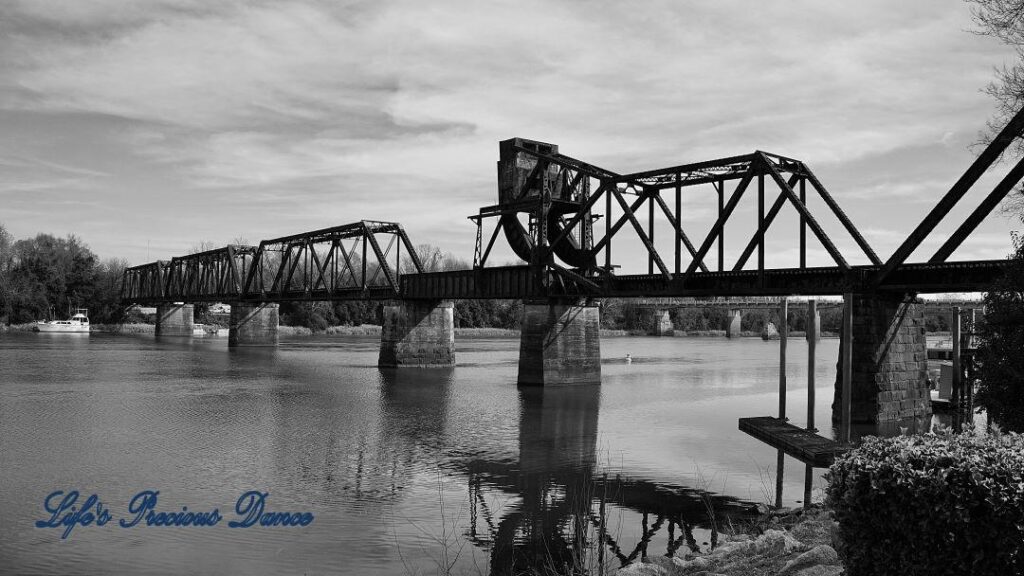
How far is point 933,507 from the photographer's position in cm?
743

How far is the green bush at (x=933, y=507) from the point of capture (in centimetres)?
724

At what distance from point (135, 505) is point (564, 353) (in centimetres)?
3170

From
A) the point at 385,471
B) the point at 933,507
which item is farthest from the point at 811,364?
the point at 933,507

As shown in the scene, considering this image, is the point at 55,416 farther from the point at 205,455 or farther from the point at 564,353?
the point at 564,353

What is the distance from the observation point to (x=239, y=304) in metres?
100

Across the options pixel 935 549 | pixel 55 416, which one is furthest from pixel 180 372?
pixel 935 549

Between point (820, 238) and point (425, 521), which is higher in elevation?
point (820, 238)

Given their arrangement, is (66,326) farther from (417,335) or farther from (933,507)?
(933,507)

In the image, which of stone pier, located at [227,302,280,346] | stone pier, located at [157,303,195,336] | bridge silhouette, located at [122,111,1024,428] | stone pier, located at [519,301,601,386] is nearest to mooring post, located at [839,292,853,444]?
bridge silhouette, located at [122,111,1024,428]

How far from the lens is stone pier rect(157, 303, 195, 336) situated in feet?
452

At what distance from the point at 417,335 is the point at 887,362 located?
38168mm

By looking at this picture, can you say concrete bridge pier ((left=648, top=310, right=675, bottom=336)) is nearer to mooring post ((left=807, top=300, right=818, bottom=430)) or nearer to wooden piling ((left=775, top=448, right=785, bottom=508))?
mooring post ((left=807, top=300, right=818, bottom=430))
